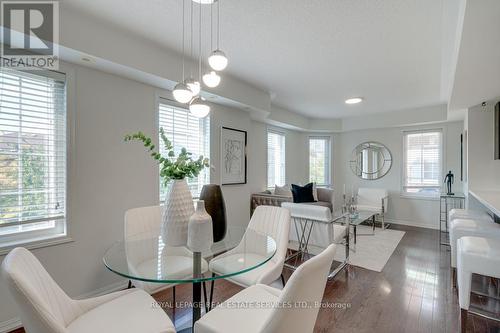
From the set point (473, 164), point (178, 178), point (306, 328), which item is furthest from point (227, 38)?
point (473, 164)

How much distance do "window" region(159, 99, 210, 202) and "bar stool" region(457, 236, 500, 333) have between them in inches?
110

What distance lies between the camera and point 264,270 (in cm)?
192

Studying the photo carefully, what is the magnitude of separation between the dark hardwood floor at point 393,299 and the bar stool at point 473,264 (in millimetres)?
244

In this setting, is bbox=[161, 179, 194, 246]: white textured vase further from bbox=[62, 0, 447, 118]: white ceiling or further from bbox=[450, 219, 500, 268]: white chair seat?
bbox=[450, 219, 500, 268]: white chair seat

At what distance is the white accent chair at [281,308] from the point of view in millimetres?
974

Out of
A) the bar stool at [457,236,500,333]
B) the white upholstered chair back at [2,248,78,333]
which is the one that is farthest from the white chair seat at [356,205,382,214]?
the white upholstered chair back at [2,248,78,333]

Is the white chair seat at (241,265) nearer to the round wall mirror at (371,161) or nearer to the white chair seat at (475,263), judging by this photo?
the white chair seat at (475,263)

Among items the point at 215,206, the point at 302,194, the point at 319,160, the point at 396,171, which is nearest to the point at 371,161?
the point at 396,171

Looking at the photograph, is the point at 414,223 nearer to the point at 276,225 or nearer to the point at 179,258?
the point at 276,225

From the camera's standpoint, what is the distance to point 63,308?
129cm

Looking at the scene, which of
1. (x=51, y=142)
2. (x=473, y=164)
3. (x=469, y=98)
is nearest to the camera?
(x=51, y=142)

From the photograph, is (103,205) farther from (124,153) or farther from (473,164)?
(473,164)

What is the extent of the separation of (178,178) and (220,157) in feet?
7.35

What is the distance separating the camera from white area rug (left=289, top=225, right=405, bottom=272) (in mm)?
3268
